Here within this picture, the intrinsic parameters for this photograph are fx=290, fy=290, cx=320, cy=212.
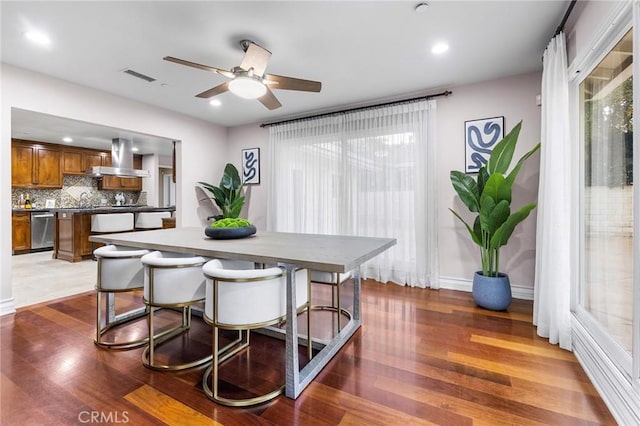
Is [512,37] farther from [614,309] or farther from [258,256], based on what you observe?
[258,256]

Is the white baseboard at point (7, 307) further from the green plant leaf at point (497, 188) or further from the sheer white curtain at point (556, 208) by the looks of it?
the sheer white curtain at point (556, 208)

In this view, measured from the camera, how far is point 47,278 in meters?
4.21

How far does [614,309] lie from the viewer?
1772 millimetres

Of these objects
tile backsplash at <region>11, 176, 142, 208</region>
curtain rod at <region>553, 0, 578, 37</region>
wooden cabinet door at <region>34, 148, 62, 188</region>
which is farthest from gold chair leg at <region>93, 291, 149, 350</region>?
tile backsplash at <region>11, 176, 142, 208</region>

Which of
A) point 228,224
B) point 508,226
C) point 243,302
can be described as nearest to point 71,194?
point 228,224

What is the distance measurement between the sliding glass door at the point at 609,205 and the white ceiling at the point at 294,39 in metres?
0.70

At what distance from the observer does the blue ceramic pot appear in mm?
2873

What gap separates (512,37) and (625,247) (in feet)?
6.28

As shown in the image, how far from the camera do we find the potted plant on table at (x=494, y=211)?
2.66 m

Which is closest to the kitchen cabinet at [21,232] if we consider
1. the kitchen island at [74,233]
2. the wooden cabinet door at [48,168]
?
the wooden cabinet door at [48,168]

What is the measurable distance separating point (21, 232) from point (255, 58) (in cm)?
717

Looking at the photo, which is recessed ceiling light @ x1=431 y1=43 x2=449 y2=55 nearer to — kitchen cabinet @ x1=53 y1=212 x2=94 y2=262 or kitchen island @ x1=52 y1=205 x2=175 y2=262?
kitchen island @ x1=52 y1=205 x2=175 y2=262

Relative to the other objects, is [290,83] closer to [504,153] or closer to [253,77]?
[253,77]

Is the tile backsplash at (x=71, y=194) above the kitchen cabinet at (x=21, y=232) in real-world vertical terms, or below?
above
